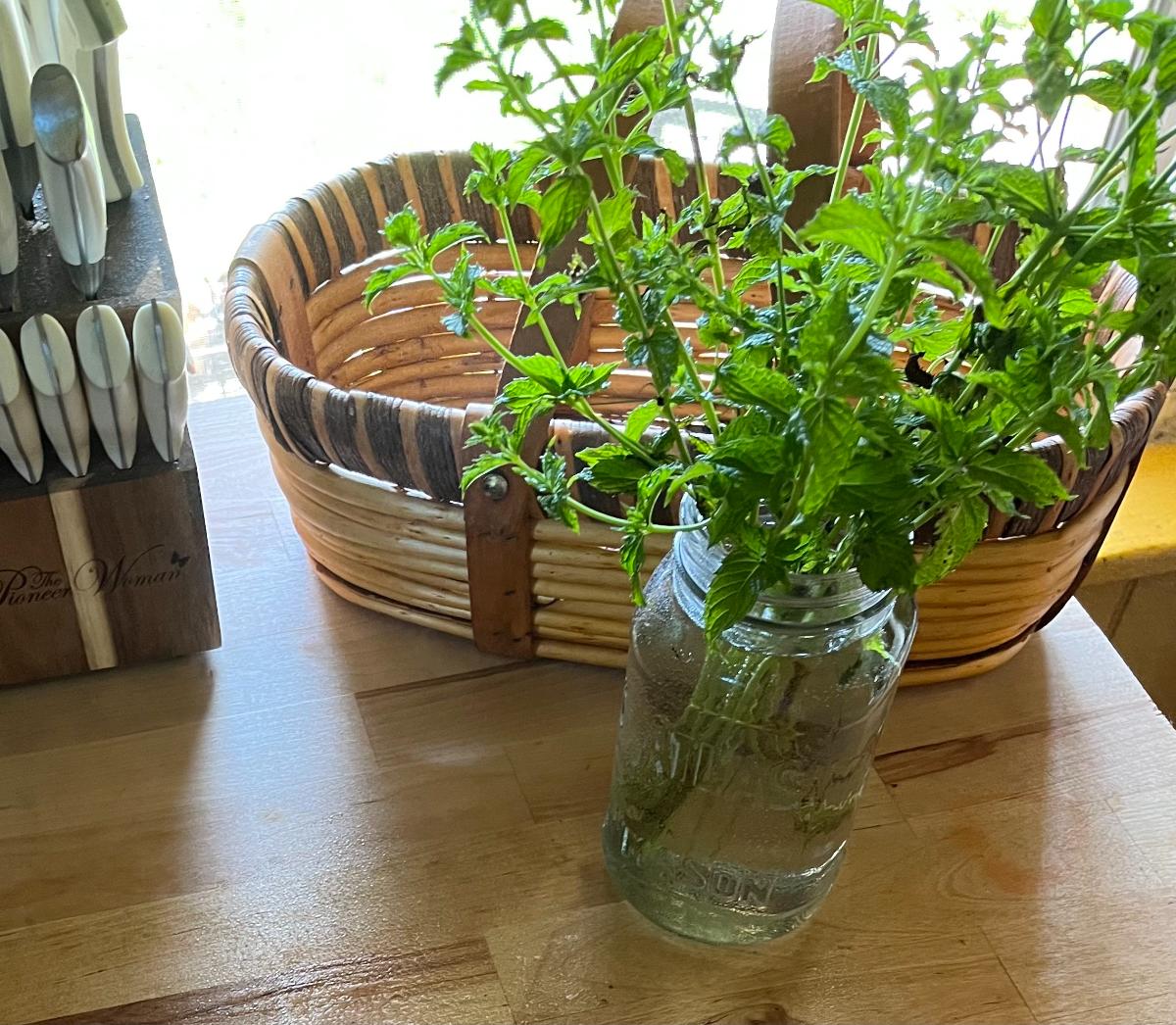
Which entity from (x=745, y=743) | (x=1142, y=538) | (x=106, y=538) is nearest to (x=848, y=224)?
(x=745, y=743)

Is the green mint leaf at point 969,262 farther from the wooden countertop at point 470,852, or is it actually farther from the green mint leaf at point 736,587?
the wooden countertop at point 470,852

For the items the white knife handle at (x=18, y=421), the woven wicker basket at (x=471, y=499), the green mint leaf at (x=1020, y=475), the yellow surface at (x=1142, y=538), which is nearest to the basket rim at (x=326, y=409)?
the woven wicker basket at (x=471, y=499)

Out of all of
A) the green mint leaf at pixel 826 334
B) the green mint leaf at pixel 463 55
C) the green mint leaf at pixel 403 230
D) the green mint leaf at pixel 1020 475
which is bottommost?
the green mint leaf at pixel 1020 475

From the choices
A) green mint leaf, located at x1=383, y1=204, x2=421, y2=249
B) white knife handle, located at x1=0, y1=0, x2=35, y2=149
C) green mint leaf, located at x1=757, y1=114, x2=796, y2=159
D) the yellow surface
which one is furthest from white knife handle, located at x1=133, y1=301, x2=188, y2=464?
the yellow surface

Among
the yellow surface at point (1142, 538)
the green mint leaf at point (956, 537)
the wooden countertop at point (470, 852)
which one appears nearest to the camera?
the green mint leaf at point (956, 537)

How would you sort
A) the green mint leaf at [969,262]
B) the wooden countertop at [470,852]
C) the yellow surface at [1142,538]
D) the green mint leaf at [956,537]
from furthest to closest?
the yellow surface at [1142,538] → the wooden countertop at [470,852] → the green mint leaf at [956,537] → the green mint leaf at [969,262]

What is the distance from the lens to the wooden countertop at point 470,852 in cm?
55

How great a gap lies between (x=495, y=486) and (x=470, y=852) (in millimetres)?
186

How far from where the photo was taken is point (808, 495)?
34 cm

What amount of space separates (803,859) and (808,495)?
26 cm

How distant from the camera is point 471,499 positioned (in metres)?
0.62

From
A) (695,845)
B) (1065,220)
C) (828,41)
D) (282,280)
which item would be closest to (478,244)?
(282,280)

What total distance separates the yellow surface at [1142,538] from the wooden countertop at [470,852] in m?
0.38

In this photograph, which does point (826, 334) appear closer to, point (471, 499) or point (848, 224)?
point (848, 224)
